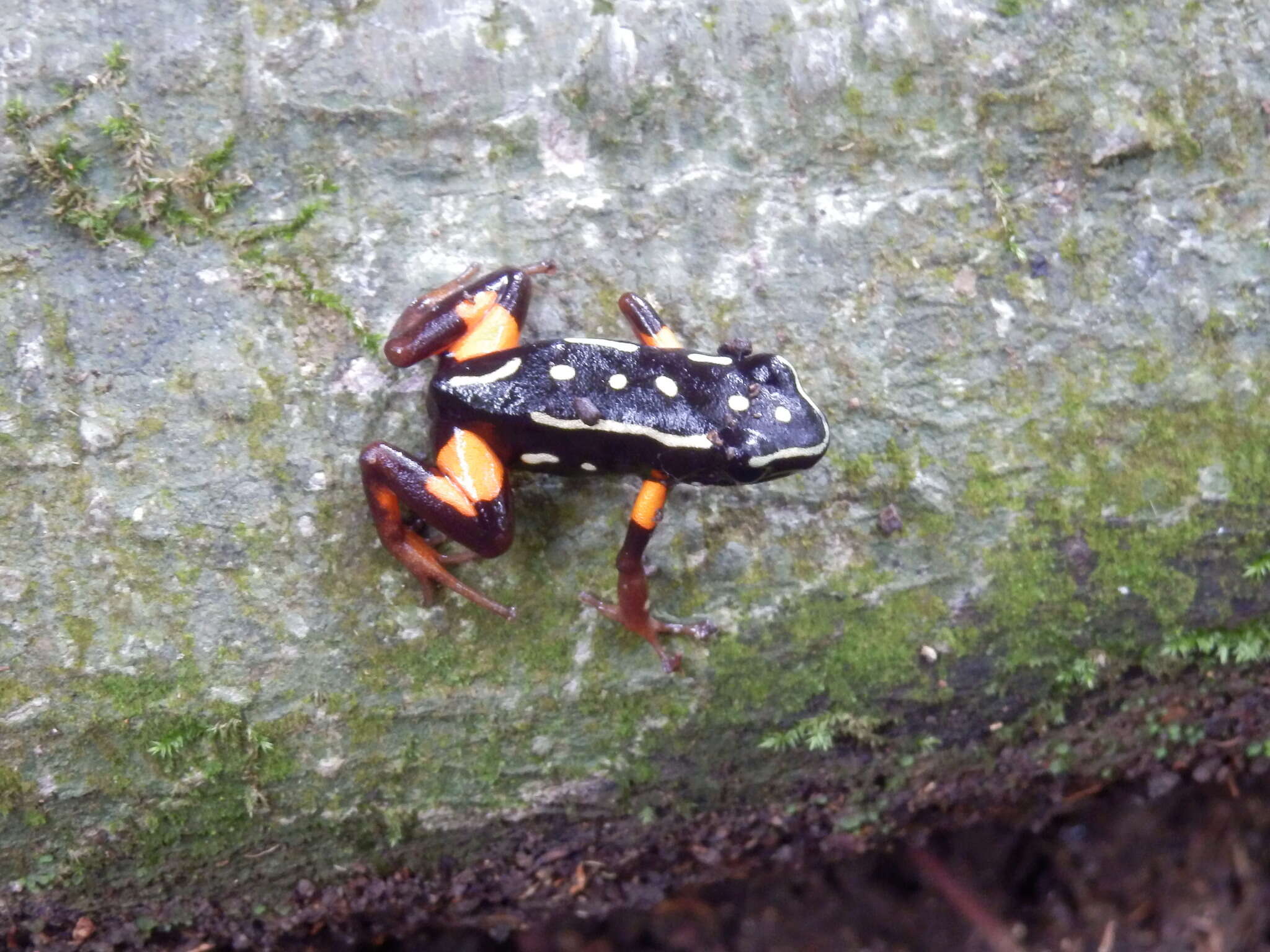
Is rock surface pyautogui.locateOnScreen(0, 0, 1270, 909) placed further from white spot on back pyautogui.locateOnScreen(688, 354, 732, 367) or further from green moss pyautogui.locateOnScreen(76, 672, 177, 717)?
white spot on back pyautogui.locateOnScreen(688, 354, 732, 367)

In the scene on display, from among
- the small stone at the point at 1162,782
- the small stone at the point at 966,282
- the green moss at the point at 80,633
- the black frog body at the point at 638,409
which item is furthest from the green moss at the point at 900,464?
the green moss at the point at 80,633

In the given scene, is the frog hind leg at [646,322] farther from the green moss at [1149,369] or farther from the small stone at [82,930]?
the small stone at [82,930]

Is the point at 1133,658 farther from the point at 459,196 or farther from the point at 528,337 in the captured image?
the point at 459,196

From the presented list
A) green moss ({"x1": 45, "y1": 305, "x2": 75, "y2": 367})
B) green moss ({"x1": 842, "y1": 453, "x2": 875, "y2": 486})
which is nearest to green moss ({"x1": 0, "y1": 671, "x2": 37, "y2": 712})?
green moss ({"x1": 45, "y1": 305, "x2": 75, "y2": 367})

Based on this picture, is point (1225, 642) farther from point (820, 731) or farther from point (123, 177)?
point (123, 177)

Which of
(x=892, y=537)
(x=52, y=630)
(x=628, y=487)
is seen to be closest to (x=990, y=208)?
(x=892, y=537)

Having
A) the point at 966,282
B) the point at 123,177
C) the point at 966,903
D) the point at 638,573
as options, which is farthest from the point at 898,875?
the point at 123,177
